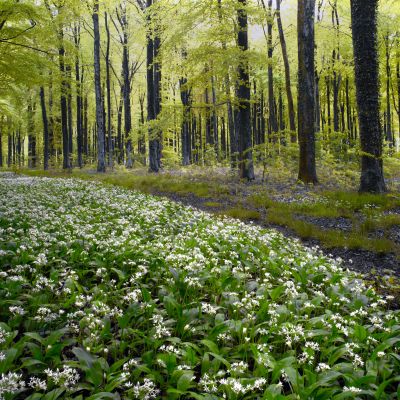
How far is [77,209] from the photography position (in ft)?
26.5

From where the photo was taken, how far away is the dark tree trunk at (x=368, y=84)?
33.4ft

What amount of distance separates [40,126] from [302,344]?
132 ft

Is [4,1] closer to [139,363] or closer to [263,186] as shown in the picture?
[263,186]

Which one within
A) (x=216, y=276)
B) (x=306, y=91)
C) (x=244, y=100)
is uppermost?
(x=306, y=91)

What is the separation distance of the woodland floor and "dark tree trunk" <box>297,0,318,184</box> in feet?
4.15

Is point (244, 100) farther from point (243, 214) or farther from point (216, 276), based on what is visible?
point (216, 276)

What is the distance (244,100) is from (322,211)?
21.0 ft

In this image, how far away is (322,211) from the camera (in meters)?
9.42

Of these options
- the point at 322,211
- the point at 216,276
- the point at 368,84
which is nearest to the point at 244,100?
the point at 368,84

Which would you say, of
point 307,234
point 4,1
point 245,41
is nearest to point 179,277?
point 307,234

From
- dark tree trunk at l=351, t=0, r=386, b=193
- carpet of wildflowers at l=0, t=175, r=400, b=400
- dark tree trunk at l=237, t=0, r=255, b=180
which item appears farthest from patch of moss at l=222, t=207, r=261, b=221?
dark tree trunk at l=237, t=0, r=255, b=180


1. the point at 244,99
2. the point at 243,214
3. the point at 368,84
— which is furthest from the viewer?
the point at 244,99

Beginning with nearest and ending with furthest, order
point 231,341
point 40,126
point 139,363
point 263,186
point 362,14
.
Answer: point 139,363, point 231,341, point 362,14, point 263,186, point 40,126

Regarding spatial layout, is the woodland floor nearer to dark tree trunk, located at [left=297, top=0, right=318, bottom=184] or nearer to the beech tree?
the beech tree
